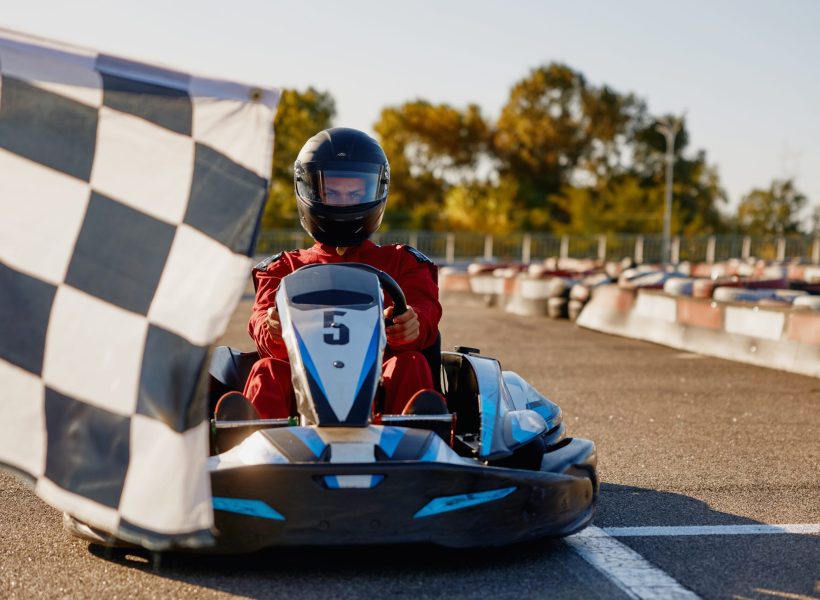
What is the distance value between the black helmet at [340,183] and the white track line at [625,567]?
1.47 metres

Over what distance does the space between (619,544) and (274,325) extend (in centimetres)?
136

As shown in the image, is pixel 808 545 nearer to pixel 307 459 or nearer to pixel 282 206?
pixel 307 459

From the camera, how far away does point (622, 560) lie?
3.41 metres

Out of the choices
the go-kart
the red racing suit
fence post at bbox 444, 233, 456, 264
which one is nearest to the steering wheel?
the go-kart

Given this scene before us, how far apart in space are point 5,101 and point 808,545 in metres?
2.75

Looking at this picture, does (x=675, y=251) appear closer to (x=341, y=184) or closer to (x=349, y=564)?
(x=341, y=184)

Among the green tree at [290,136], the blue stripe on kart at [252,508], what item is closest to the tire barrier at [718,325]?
the blue stripe on kart at [252,508]

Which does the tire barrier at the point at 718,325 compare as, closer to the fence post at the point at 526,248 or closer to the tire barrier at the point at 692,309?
the tire barrier at the point at 692,309

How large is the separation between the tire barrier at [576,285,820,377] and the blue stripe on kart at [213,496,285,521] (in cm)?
670

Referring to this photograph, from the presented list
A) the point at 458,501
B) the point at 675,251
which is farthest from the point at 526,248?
the point at 458,501

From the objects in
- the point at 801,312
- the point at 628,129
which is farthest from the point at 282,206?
the point at 801,312

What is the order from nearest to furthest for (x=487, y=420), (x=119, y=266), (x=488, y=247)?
(x=119, y=266)
(x=487, y=420)
(x=488, y=247)

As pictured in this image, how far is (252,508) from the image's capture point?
306 cm

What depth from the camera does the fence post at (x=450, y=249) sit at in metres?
38.4
